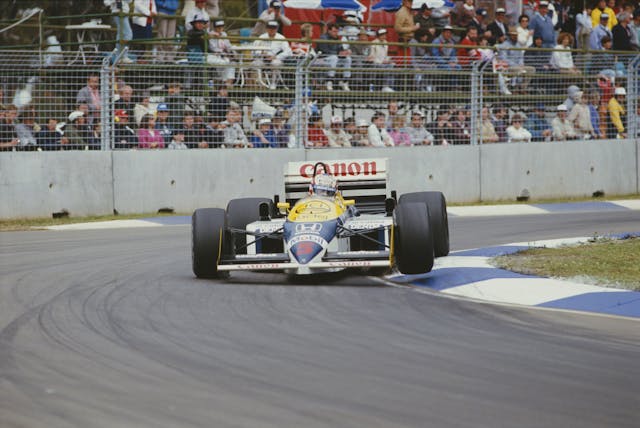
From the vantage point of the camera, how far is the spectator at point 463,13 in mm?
23078

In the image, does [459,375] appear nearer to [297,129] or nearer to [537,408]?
[537,408]

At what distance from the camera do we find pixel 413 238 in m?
10.1

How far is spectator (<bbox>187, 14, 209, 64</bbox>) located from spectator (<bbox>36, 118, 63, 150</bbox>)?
7.73 feet

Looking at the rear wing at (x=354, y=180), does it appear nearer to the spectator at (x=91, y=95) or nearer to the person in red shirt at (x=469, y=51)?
the spectator at (x=91, y=95)

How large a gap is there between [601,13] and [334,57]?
7.86 m

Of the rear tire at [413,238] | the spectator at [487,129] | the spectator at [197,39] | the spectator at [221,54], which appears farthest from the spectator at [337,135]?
the rear tire at [413,238]

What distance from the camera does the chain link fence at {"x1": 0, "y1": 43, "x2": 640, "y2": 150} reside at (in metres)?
17.2

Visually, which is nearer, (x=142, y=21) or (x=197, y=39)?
(x=197, y=39)

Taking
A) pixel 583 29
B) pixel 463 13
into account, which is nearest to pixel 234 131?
pixel 463 13

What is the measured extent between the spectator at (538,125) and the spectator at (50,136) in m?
8.24

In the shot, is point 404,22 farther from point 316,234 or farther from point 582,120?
point 316,234

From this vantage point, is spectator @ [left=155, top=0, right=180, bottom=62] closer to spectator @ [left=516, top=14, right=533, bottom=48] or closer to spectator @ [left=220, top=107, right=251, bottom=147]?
spectator @ [left=220, top=107, right=251, bottom=147]

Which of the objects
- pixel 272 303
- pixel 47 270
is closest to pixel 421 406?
pixel 272 303

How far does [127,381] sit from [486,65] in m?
14.8
